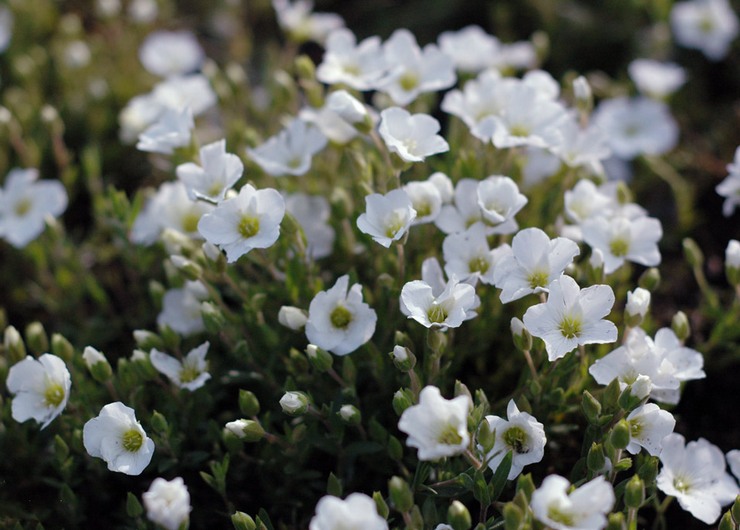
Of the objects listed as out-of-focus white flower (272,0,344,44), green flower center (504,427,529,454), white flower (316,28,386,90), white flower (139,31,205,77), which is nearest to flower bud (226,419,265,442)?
green flower center (504,427,529,454)

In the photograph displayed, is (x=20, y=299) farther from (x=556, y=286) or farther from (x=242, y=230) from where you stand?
(x=556, y=286)

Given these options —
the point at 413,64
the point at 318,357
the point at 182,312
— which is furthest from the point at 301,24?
the point at 318,357

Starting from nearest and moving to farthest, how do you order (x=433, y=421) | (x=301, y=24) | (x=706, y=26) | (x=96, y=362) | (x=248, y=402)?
1. (x=433, y=421)
2. (x=248, y=402)
3. (x=96, y=362)
4. (x=301, y=24)
5. (x=706, y=26)

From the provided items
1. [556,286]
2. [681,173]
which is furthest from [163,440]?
[681,173]

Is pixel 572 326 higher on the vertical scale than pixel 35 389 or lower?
higher

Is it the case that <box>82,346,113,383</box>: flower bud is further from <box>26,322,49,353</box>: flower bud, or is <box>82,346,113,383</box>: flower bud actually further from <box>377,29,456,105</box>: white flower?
<box>377,29,456,105</box>: white flower

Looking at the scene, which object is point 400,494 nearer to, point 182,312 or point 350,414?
point 350,414
